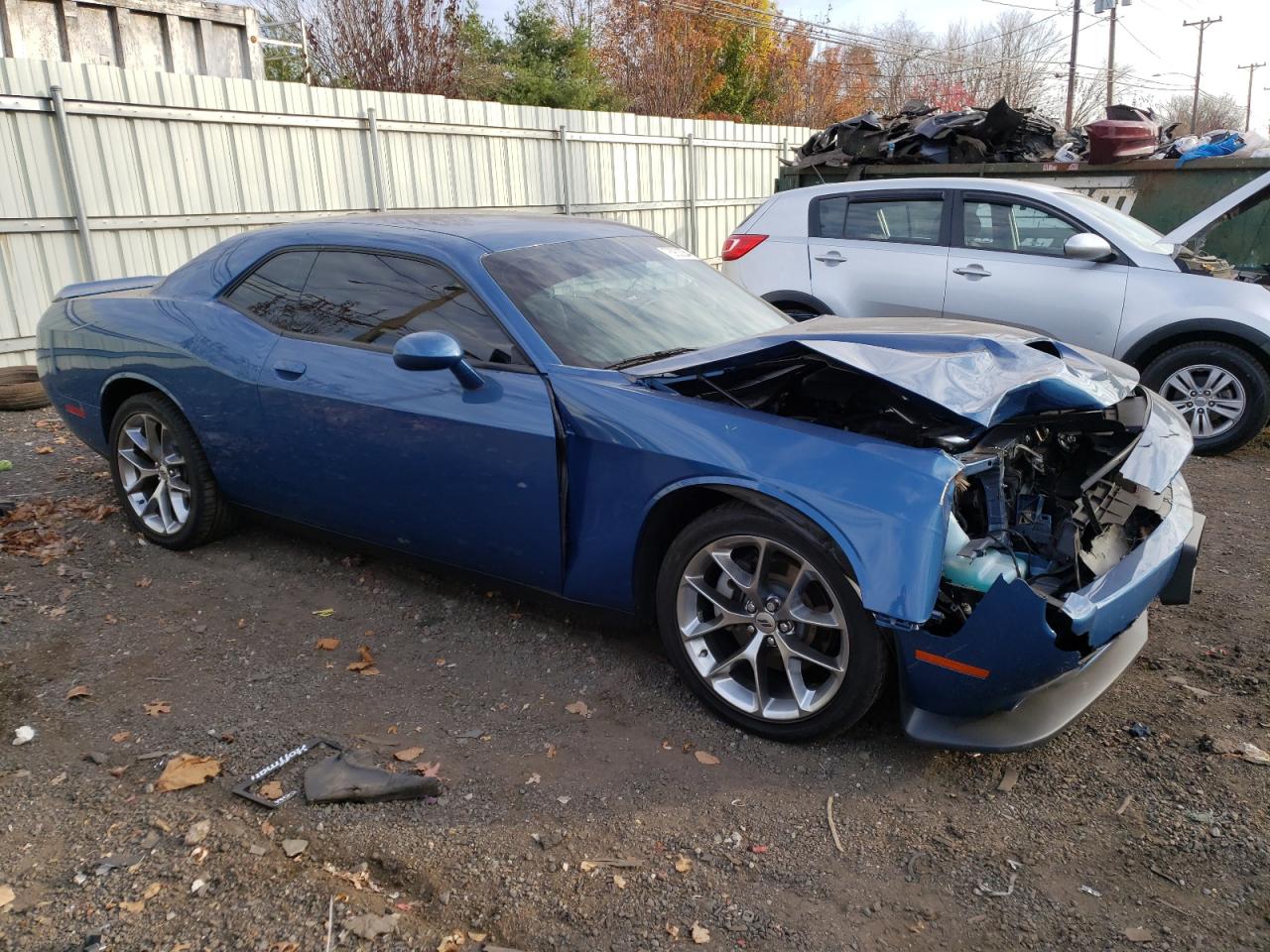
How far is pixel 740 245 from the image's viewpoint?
313 inches

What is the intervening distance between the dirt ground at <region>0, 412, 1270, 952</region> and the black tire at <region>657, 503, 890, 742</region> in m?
0.09

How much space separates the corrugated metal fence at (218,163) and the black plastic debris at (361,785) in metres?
6.88

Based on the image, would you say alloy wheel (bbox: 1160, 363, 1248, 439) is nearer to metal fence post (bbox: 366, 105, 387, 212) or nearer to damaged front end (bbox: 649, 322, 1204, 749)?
damaged front end (bbox: 649, 322, 1204, 749)

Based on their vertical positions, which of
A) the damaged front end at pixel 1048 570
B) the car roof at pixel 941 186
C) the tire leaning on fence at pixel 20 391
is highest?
the car roof at pixel 941 186

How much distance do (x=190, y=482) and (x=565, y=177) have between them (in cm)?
958

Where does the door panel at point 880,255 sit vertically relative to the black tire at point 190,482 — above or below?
above

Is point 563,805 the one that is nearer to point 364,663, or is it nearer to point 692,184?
point 364,663

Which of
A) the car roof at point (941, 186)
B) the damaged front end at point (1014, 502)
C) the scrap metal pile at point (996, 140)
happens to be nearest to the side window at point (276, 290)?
the damaged front end at point (1014, 502)

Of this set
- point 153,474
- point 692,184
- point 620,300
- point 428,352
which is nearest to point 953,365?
point 620,300

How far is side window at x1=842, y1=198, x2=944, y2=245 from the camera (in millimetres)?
7156

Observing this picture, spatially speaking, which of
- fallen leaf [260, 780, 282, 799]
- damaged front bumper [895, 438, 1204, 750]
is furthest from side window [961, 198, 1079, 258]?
fallen leaf [260, 780, 282, 799]

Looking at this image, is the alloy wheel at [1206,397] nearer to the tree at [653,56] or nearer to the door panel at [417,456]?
the door panel at [417,456]

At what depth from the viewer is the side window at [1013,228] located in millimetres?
6738

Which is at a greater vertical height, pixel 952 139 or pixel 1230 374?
pixel 952 139
